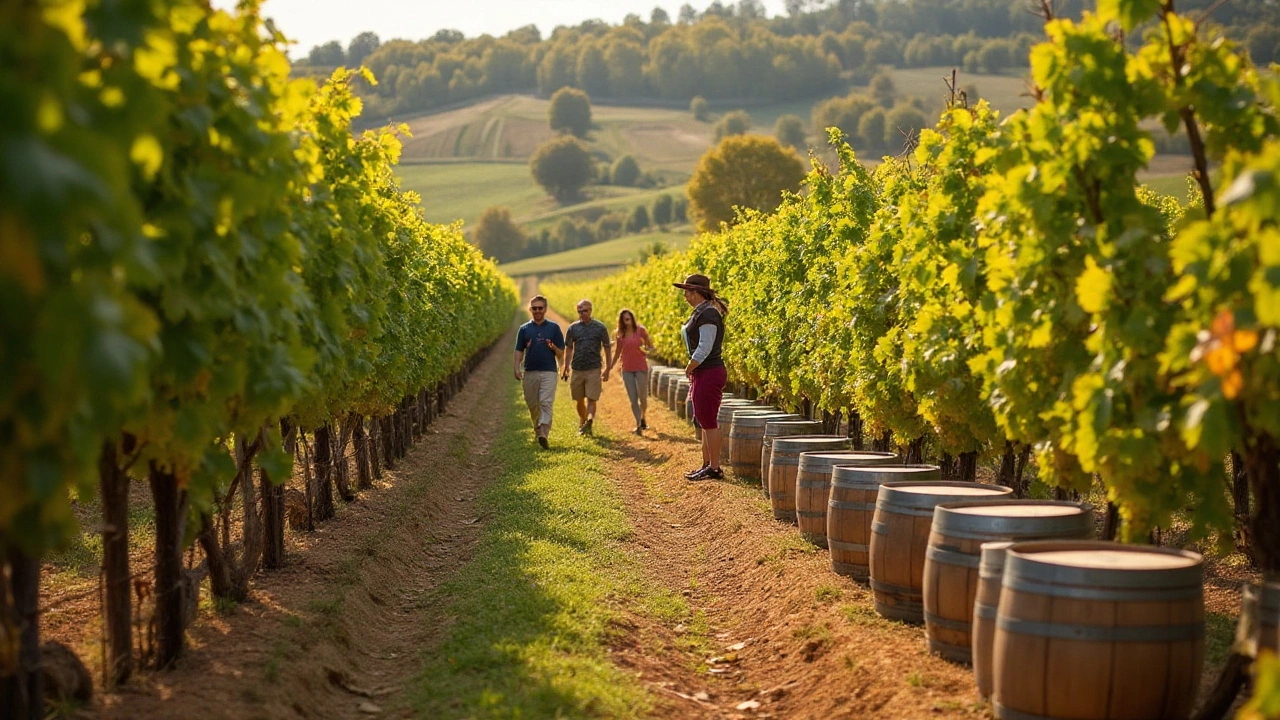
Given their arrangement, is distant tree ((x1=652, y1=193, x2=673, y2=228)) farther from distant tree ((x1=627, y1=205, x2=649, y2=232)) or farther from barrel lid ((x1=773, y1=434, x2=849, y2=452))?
barrel lid ((x1=773, y1=434, x2=849, y2=452))

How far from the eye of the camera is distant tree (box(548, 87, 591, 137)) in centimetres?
14412

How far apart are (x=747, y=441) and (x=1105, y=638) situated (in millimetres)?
8567

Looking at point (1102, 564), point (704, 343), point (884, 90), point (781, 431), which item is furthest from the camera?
point (884, 90)

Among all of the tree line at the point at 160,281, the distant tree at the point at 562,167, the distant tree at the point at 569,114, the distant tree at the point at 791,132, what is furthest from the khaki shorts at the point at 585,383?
the distant tree at the point at 569,114

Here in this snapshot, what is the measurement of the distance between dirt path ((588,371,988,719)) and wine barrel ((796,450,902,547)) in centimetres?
17

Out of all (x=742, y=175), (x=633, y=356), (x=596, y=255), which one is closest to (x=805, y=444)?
(x=633, y=356)

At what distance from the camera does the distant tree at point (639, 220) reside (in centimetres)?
11019

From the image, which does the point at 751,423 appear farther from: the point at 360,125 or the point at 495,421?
the point at 360,125

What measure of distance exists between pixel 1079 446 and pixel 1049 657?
98cm

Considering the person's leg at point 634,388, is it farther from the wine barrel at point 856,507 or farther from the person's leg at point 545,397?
the wine barrel at point 856,507

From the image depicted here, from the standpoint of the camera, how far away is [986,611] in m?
5.29

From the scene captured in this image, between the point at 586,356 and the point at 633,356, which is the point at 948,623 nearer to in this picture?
the point at 586,356

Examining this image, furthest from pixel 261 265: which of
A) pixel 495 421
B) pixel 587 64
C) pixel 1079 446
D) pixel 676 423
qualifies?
pixel 587 64

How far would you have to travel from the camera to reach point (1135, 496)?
530 centimetres
